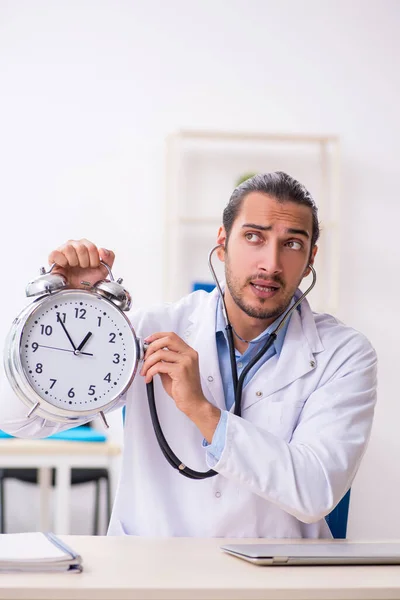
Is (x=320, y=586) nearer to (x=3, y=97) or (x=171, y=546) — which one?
(x=171, y=546)

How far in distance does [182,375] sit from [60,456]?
174 centimetres

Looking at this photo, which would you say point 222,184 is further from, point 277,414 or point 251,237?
point 277,414

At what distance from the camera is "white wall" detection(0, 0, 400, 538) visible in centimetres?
413

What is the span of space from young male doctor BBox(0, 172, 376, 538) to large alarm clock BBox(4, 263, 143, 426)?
7cm

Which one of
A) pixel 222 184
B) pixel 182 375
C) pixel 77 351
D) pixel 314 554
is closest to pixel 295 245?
pixel 182 375

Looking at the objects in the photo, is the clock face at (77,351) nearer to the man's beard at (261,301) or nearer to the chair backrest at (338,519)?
the man's beard at (261,301)

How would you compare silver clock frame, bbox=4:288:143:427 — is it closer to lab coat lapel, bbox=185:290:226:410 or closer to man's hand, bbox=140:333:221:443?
man's hand, bbox=140:333:221:443

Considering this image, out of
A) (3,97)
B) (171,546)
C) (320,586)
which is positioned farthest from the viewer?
(3,97)

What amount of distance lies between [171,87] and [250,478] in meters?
3.06

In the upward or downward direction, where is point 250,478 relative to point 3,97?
downward

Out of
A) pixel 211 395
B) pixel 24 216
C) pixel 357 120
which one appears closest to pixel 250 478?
pixel 211 395

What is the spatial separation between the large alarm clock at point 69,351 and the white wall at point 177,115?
8.50ft

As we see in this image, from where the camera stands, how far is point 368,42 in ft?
14.3

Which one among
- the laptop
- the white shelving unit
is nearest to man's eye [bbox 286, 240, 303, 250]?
the laptop
